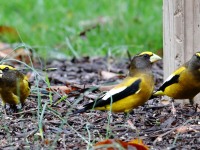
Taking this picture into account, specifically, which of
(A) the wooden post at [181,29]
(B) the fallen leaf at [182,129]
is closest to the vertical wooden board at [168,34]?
(A) the wooden post at [181,29]

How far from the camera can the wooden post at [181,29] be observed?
7.28 meters

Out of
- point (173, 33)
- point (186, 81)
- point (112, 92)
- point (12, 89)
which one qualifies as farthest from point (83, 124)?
point (173, 33)

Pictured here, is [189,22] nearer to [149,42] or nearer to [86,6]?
[149,42]

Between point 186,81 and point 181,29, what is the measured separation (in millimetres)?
621

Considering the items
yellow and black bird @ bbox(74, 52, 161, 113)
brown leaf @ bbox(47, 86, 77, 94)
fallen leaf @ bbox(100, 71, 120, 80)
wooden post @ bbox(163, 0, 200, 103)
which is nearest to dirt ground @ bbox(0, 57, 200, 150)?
brown leaf @ bbox(47, 86, 77, 94)

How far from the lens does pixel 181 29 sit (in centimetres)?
734

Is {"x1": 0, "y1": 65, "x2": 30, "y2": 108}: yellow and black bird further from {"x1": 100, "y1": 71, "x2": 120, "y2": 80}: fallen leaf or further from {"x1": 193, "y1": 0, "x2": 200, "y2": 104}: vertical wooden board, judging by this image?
{"x1": 100, "y1": 71, "x2": 120, "y2": 80}: fallen leaf

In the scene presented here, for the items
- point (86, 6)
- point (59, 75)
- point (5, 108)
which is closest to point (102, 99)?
point (5, 108)

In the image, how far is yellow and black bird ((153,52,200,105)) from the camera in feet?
22.9

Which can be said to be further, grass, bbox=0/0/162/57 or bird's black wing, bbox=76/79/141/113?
grass, bbox=0/0/162/57

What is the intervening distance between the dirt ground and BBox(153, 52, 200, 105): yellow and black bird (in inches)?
8.1

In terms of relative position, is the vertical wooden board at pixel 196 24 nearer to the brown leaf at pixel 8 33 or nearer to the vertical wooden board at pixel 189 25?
the vertical wooden board at pixel 189 25

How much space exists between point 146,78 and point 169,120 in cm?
52

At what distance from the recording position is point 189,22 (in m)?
7.30
